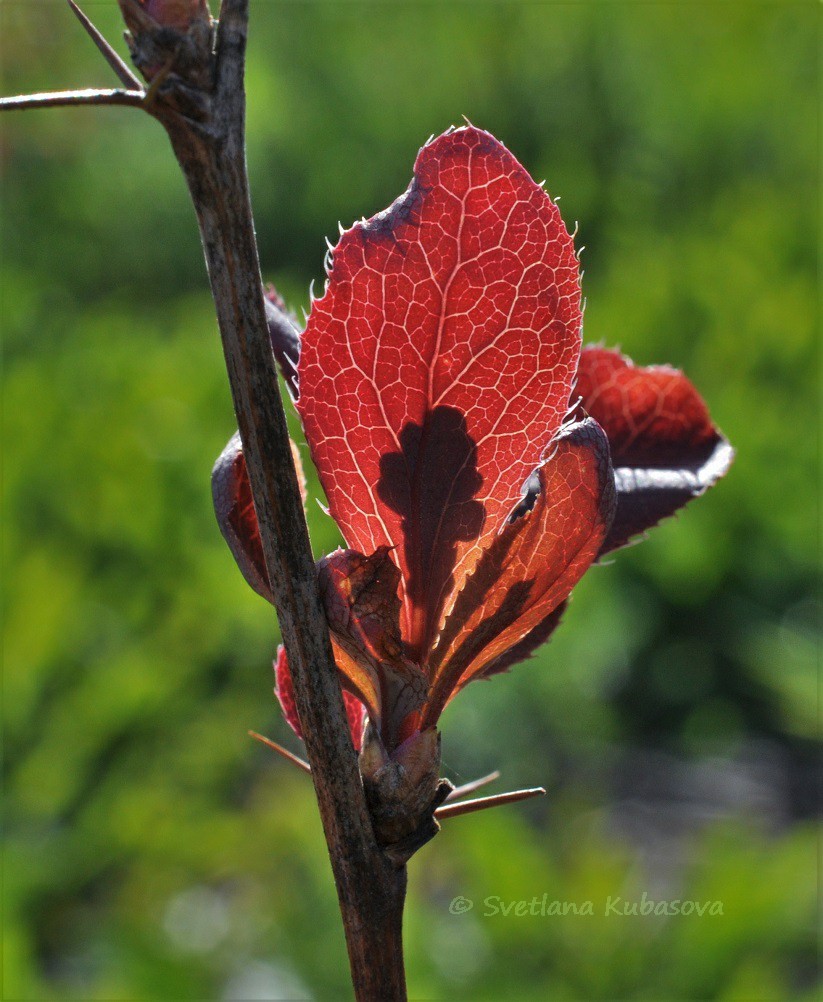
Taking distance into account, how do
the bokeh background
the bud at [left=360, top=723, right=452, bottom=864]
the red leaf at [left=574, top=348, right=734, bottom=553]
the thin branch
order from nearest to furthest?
the thin branch < the bud at [left=360, top=723, right=452, bottom=864] < the red leaf at [left=574, top=348, right=734, bottom=553] < the bokeh background

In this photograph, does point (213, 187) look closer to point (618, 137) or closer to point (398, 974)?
point (398, 974)

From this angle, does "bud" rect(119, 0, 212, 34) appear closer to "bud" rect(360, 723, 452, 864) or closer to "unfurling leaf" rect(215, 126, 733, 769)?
"unfurling leaf" rect(215, 126, 733, 769)

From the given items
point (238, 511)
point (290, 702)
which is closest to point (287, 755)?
point (290, 702)

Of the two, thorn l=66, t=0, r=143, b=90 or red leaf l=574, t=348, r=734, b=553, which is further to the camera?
red leaf l=574, t=348, r=734, b=553

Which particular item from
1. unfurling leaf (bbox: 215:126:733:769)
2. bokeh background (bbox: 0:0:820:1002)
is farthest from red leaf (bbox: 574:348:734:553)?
bokeh background (bbox: 0:0:820:1002)

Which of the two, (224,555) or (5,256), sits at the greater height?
(5,256)

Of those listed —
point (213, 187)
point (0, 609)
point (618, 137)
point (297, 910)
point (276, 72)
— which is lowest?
point (297, 910)

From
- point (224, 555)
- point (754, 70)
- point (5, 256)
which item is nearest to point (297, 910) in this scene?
point (224, 555)
